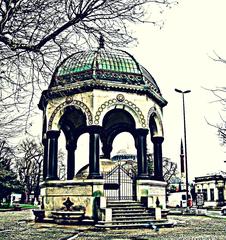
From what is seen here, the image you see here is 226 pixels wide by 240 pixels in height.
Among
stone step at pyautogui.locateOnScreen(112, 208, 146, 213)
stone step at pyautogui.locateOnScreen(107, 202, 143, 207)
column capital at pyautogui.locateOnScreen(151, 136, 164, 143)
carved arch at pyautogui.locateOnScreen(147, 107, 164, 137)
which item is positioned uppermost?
carved arch at pyautogui.locateOnScreen(147, 107, 164, 137)

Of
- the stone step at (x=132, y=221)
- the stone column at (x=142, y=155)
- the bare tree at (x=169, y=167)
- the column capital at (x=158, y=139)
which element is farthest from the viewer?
the bare tree at (x=169, y=167)

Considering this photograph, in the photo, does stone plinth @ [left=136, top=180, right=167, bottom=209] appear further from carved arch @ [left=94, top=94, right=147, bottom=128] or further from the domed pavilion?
carved arch @ [left=94, top=94, right=147, bottom=128]

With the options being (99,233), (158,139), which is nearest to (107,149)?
Result: (158,139)

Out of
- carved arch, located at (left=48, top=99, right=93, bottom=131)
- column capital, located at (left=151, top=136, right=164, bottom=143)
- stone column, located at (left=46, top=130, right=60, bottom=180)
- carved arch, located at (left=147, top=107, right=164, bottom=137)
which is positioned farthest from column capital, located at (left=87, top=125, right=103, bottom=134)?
column capital, located at (left=151, top=136, right=164, bottom=143)

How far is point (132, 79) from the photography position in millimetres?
20500

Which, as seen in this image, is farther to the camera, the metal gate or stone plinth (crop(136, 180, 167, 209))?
the metal gate

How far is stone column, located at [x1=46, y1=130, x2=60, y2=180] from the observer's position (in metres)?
20.0

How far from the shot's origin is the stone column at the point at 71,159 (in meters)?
24.8

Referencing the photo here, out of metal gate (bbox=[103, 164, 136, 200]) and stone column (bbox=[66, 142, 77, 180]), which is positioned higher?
stone column (bbox=[66, 142, 77, 180])

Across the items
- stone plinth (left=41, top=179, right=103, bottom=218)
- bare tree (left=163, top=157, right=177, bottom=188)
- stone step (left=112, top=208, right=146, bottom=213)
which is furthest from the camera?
bare tree (left=163, top=157, right=177, bottom=188)

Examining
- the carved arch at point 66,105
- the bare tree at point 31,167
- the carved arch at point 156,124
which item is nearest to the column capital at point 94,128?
the carved arch at point 66,105

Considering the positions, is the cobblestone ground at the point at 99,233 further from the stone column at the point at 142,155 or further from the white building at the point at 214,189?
the white building at the point at 214,189

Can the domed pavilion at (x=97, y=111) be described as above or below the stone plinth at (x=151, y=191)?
above

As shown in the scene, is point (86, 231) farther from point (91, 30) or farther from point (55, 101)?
point (91, 30)
